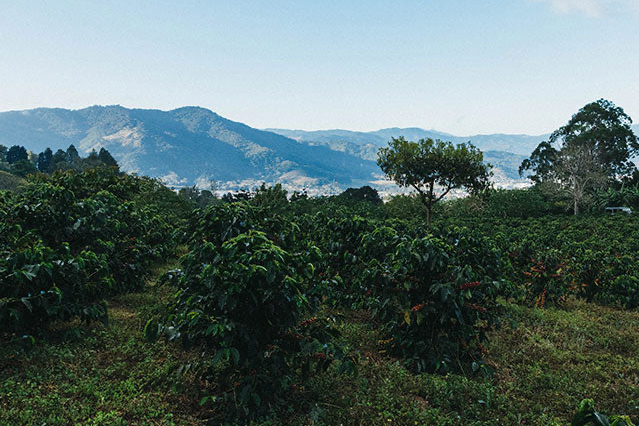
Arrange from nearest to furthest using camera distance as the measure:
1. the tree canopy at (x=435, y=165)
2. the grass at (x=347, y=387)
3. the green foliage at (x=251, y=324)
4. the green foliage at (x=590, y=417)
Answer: the green foliage at (x=590, y=417)
the green foliage at (x=251, y=324)
the grass at (x=347, y=387)
the tree canopy at (x=435, y=165)

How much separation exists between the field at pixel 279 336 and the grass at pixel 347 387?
22mm

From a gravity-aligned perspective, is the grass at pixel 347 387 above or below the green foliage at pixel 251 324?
below

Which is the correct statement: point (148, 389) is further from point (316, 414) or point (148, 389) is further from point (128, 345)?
point (316, 414)

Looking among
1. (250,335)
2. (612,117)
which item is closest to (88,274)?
(250,335)

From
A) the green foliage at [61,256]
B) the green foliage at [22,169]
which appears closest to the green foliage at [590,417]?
the green foliage at [61,256]

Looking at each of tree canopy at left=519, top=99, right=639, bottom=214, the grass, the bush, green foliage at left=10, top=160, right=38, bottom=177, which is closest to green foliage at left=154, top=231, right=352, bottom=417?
the grass

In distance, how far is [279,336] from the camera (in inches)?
148

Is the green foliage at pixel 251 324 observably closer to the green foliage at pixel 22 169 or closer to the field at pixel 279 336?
the field at pixel 279 336

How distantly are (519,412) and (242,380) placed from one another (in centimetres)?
293

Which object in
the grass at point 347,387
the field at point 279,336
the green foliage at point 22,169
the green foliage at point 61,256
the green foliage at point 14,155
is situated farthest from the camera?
the green foliage at point 14,155

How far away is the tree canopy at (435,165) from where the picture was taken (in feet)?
60.2

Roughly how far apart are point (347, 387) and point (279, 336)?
1268 mm

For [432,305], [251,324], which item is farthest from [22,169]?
[432,305]

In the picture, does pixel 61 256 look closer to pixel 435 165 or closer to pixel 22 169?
pixel 435 165
